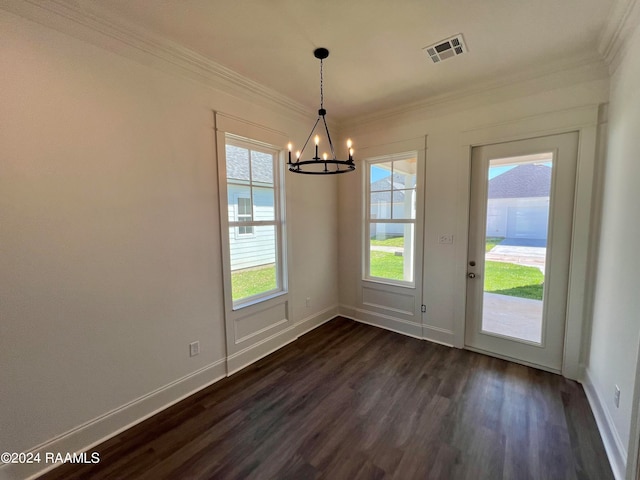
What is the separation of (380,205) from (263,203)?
162 centimetres

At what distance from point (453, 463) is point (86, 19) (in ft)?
11.9

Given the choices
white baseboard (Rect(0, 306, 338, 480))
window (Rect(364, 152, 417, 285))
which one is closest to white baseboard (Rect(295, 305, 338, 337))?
white baseboard (Rect(0, 306, 338, 480))

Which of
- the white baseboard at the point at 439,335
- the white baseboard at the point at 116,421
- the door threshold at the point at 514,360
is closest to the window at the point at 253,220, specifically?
the white baseboard at the point at 116,421

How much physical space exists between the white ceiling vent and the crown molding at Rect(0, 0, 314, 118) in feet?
5.26

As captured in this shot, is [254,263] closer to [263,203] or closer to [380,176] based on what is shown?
[263,203]

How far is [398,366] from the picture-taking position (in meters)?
2.79

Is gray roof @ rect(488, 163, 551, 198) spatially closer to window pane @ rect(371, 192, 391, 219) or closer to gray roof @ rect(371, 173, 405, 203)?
gray roof @ rect(371, 173, 405, 203)

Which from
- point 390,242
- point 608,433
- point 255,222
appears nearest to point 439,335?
point 390,242

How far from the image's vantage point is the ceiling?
175 centimetres

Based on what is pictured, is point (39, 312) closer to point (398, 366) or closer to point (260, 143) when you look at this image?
point (260, 143)

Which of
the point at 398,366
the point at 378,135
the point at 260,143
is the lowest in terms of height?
the point at 398,366

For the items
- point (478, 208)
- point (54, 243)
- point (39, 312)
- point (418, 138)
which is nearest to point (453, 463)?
point (478, 208)

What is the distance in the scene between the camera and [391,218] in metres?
3.65

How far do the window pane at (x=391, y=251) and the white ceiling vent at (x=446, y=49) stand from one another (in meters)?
1.82
